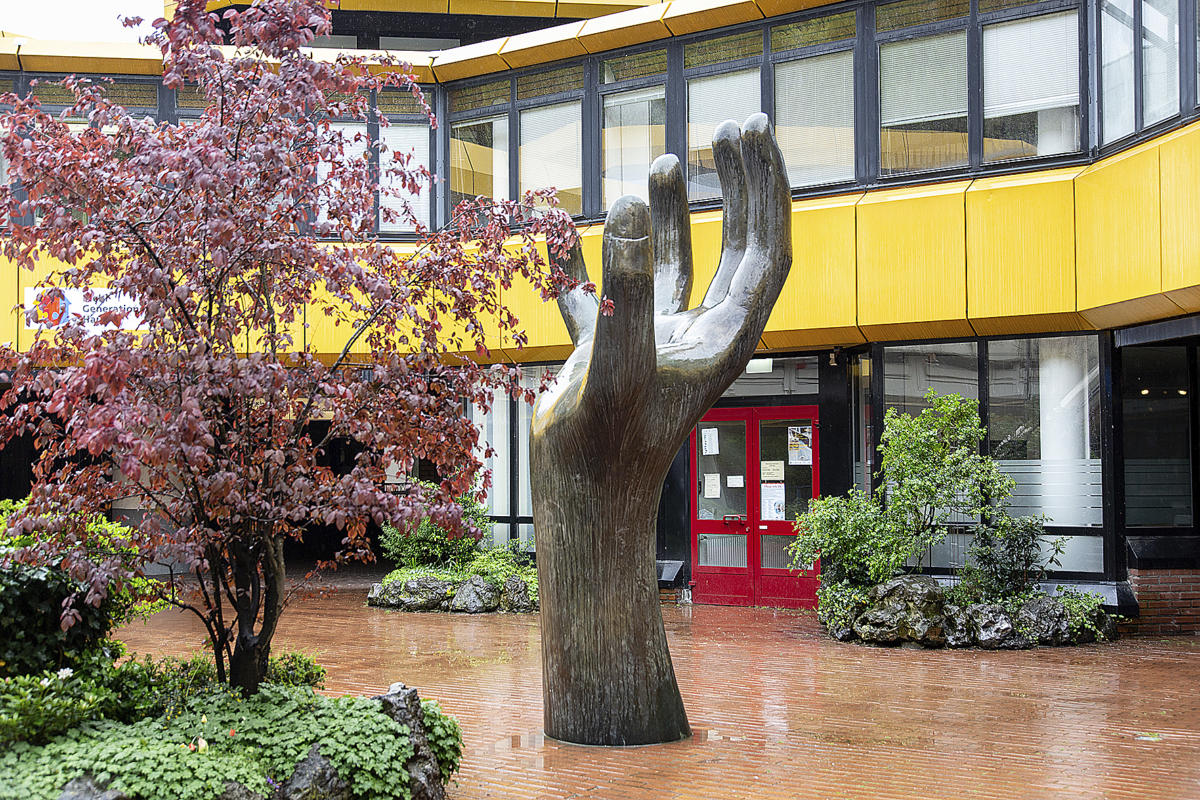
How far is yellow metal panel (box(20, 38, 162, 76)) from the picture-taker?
682 inches

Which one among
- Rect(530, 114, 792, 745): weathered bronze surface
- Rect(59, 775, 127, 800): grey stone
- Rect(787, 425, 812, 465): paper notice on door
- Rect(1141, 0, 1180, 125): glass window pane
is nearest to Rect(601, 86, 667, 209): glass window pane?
Rect(787, 425, 812, 465): paper notice on door

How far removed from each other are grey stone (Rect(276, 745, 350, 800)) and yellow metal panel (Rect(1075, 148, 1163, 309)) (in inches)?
377

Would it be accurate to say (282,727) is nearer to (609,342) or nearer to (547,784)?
(547,784)


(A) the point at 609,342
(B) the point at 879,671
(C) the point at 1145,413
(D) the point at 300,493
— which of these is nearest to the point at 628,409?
(A) the point at 609,342

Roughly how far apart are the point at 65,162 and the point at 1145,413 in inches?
479

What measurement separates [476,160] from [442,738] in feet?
41.6

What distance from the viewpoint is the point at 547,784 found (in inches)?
270

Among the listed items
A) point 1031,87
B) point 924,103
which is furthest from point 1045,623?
point 924,103

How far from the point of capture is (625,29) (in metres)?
15.8

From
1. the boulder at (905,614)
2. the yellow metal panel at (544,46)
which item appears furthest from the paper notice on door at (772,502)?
the yellow metal panel at (544,46)

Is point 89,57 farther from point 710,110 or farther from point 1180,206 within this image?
point 1180,206

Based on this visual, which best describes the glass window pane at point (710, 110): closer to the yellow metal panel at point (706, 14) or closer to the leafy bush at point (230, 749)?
the yellow metal panel at point (706, 14)

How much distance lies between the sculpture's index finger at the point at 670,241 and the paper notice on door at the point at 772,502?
7404mm

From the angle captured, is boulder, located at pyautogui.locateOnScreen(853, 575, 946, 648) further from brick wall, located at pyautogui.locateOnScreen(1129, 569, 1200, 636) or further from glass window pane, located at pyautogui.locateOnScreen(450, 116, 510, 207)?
glass window pane, located at pyautogui.locateOnScreen(450, 116, 510, 207)
